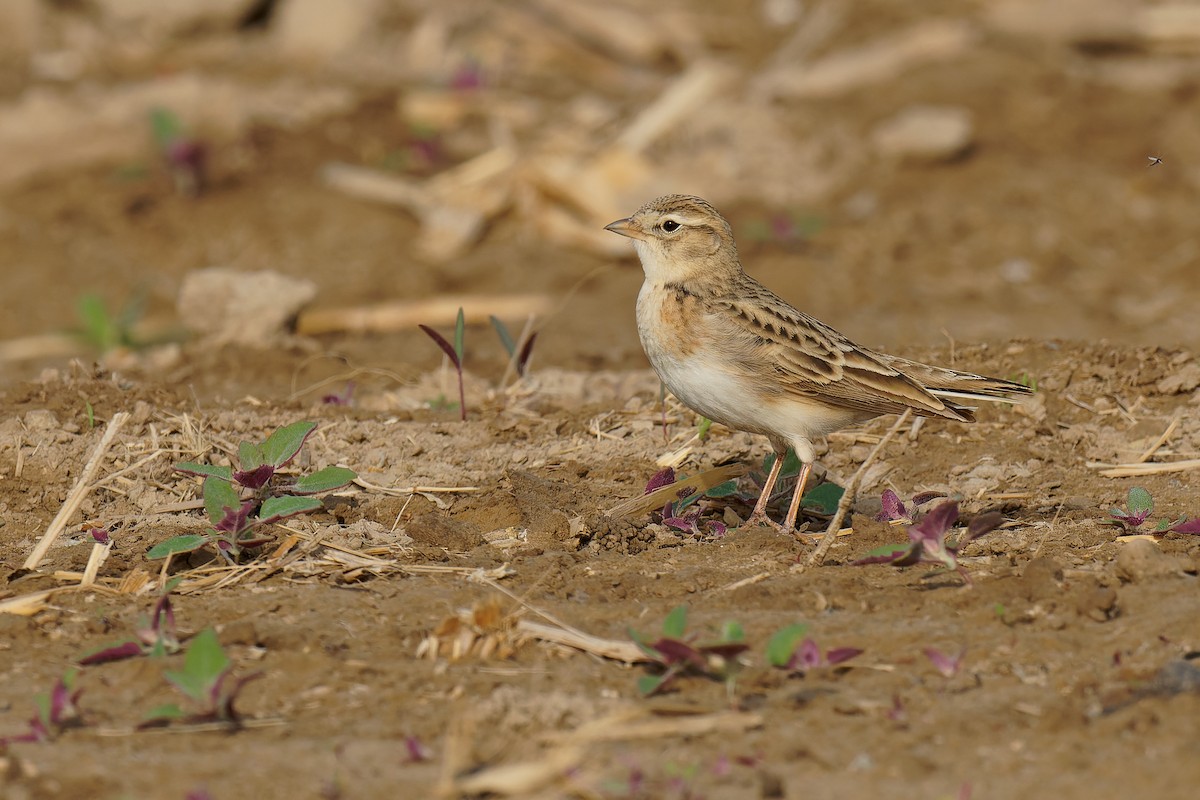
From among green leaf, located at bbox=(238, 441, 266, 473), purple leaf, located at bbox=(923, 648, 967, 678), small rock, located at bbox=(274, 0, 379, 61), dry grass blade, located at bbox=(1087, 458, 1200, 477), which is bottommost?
purple leaf, located at bbox=(923, 648, 967, 678)

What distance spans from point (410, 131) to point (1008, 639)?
1128 cm

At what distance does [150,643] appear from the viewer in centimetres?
475

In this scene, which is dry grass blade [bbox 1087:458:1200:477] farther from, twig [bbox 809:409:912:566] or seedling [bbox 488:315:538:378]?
seedling [bbox 488:315:538:378]

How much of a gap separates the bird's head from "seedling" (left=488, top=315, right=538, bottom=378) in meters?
0.84

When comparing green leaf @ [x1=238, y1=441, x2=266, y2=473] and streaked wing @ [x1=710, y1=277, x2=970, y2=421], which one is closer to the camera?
green leaf @ [x1=238, y1=441, x2=266, y2=473]

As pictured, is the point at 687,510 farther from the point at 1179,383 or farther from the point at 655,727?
the point at 1179,383

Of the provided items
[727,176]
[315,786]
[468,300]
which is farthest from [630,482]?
[727,176]

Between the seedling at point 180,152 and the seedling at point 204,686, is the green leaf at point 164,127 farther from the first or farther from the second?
the seedling at point 204,686

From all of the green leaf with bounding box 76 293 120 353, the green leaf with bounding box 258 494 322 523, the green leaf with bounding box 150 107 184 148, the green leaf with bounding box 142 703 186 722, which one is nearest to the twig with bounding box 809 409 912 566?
the green leaf with bounding box 258 494 322 523

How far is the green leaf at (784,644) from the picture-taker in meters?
4.54

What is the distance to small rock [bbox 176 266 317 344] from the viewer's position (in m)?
9.84

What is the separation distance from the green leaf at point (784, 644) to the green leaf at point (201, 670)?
1641mm

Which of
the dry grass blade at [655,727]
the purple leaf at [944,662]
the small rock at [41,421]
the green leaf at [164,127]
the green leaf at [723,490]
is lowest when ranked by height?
the dry grass blade at [655,727]

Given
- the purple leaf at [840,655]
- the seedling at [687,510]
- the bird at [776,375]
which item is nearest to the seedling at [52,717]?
the purple leaf at [840,655]
